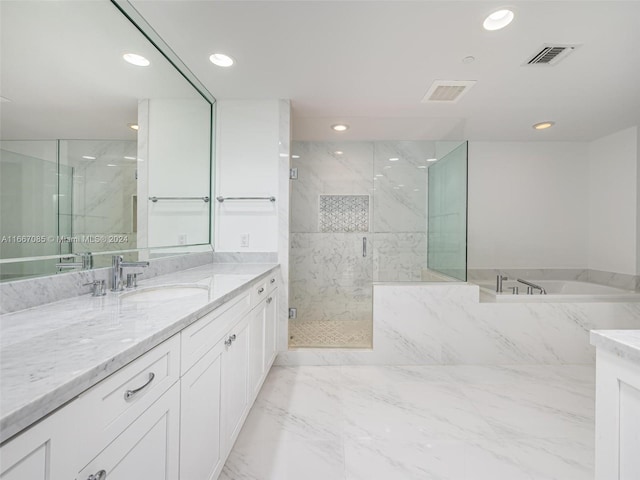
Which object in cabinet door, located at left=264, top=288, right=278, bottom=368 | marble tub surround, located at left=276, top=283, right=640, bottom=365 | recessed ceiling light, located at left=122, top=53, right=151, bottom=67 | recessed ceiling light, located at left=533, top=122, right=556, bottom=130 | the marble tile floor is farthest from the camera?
recessed ceiling light, located at left=533, top=122, right=556, bottom=130

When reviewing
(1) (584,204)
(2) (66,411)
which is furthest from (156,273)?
(1) (584,204)

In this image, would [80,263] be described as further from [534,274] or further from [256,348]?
[534,274]

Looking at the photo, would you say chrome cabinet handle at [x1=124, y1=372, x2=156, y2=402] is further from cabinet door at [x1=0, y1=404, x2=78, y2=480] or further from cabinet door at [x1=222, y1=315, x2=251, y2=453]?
cabinet door at [x1=222, y1=315, x2=251, y2=453]

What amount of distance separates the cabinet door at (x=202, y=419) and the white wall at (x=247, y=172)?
1.40 m

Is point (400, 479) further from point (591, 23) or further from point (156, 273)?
point (591, 23)

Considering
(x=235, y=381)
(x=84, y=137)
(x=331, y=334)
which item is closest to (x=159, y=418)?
(x=235, y=381)

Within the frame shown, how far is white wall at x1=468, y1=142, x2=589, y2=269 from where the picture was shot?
12.0 ft

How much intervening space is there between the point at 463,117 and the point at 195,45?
2.37 metres

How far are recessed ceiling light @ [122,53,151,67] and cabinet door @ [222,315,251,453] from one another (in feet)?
4.96

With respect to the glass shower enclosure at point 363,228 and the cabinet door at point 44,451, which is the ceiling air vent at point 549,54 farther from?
the cabinet door at point 44,451

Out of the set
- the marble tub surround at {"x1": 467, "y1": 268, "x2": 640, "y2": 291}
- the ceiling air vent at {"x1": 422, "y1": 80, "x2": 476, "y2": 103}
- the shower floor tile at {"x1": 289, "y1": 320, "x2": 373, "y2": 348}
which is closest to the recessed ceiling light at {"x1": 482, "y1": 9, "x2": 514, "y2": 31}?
the ceiling air vent at {"x1": 422, "y1": 80, "x2": 476, "y2": 103}

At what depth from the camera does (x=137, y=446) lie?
714 mm

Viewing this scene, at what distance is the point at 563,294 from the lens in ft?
9.91

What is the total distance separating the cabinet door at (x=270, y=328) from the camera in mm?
2086
